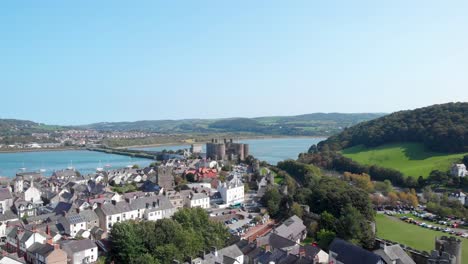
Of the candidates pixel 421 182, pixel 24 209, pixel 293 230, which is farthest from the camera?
pixel 421 182

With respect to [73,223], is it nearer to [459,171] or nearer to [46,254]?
[46,254]

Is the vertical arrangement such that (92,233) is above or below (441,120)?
below

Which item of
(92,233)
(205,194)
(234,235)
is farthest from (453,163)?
(92,233)

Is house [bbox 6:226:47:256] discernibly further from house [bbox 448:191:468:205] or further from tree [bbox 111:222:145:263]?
house [bbox 448:191:468:205]

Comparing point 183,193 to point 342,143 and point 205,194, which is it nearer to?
point 205,194

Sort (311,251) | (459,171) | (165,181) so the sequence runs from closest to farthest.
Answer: (311,251) < (165,181) < (459,171)

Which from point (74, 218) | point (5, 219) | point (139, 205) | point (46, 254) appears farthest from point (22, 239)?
point (139, 205)
